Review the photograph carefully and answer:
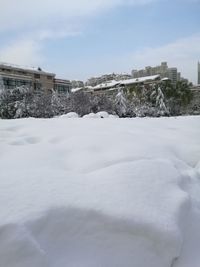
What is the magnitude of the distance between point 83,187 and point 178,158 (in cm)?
100

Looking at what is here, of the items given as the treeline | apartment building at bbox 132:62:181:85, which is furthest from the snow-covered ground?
apartment building at bbox 132:62:181:85

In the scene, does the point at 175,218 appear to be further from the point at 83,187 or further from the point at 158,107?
the point at 158,107

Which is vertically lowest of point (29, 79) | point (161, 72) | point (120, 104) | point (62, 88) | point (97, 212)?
point (97, 212)

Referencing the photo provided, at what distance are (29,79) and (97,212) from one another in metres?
43.9

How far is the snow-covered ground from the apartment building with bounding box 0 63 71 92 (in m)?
36.6

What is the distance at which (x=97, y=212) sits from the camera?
4.09 ft

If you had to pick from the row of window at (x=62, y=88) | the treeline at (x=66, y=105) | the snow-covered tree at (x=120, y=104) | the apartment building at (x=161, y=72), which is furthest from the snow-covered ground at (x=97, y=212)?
the apartment building at (x=161, y=72)

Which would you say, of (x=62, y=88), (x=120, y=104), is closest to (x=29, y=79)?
(x=62, y=88)

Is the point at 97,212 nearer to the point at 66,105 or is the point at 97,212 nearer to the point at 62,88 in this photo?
the point at 66,105

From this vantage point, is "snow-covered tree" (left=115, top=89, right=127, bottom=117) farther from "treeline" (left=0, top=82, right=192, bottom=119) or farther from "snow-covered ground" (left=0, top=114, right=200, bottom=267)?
"snow-covered ground" (left=0, top=114, right=200, bottom=267)

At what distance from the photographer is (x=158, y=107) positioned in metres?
27.0

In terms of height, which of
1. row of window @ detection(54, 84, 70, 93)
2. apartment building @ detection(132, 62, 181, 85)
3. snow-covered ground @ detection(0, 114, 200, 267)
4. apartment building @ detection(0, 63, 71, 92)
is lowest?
snow-covered ground @ detection(0, 114, 200, 267)

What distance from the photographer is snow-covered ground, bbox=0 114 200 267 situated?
1.11 meters

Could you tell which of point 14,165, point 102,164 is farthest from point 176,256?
point 14,165
